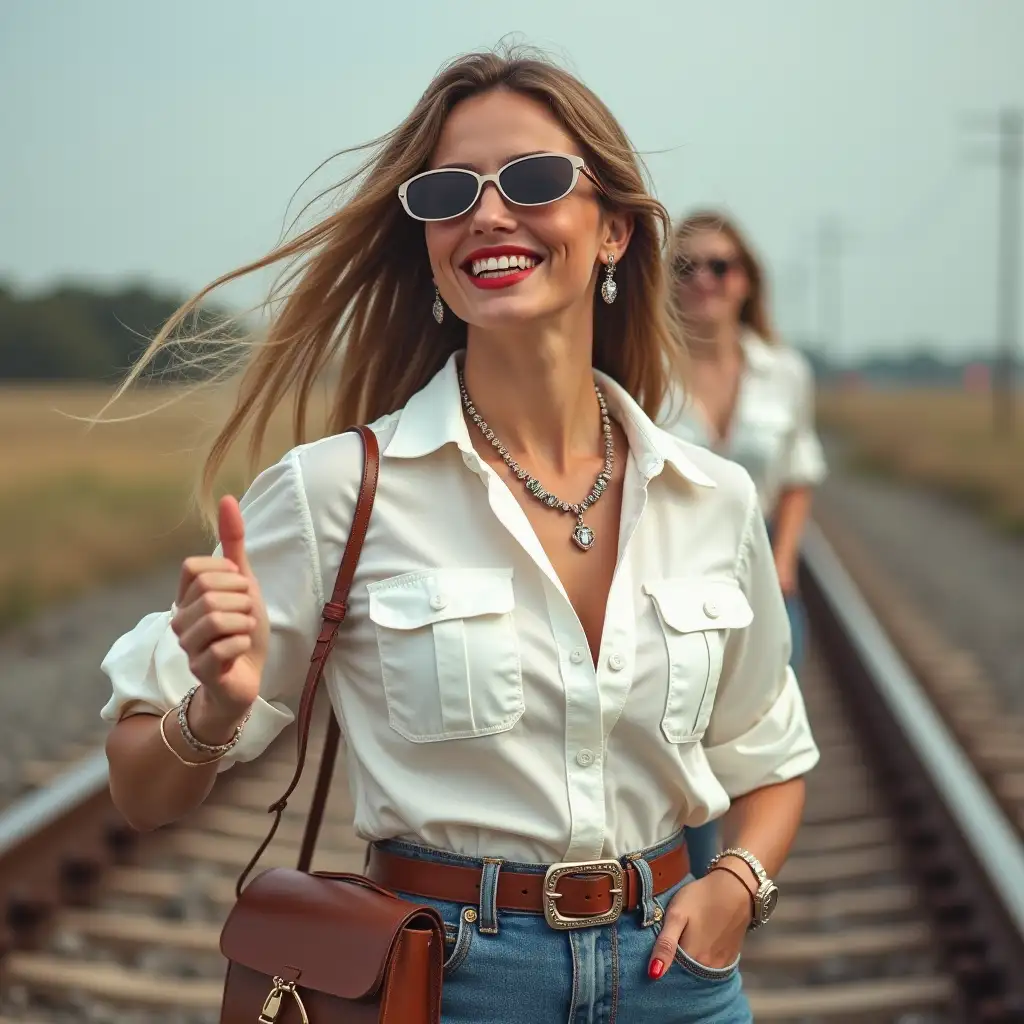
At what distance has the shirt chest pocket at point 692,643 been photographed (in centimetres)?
239

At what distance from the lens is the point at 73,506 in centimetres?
1673

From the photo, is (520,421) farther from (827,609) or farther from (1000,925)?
(827,609)

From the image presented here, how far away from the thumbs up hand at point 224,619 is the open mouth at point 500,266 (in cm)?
57

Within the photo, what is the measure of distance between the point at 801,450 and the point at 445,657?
134 inches

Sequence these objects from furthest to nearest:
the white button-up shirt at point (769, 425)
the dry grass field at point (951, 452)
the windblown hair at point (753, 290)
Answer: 1. the dry grass field at point (951, 452)
2. the windblown hair at point (753, 290)
3. the white button-up shirt at point (769, 425)

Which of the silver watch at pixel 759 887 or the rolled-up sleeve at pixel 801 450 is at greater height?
the silver watch at pixel 759 887

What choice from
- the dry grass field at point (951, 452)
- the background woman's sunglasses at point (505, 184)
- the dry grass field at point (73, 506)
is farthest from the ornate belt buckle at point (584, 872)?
the dry grass field at point (951, 452)

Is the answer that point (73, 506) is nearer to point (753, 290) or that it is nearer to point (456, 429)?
point (753, 290)

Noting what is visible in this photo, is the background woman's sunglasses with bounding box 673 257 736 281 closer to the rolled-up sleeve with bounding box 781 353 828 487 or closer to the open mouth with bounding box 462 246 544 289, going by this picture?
the rolled-up sleeve with bounding box 781 353 828 487

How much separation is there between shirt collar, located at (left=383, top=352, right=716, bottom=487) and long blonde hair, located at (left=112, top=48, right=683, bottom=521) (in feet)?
0.44

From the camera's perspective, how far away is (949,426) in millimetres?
39031

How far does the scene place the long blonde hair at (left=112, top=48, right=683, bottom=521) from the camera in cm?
251

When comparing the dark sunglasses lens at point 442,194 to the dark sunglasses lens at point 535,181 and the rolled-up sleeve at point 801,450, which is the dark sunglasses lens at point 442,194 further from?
the rolled-up sleeve at point 801,450

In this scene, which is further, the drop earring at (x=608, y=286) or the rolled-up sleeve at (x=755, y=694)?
the drop earring at (x=608, y=286)
